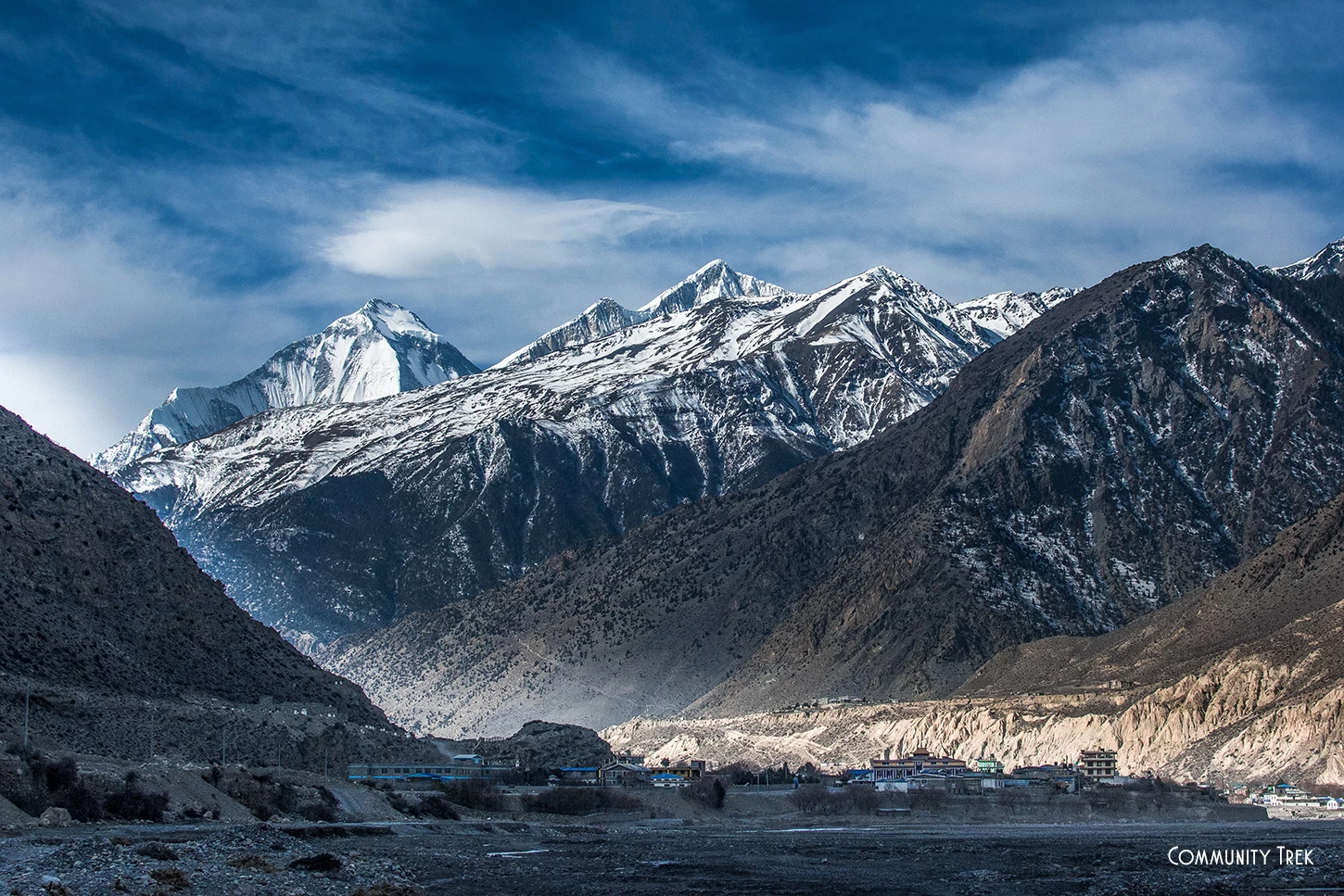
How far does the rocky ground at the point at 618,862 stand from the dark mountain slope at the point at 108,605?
65.2 ft

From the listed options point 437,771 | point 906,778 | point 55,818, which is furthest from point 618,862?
point 906,778

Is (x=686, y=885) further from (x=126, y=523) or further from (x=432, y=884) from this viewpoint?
(x=126, y=523)

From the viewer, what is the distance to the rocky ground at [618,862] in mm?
66312

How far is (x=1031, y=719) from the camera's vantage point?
197125 millimetres

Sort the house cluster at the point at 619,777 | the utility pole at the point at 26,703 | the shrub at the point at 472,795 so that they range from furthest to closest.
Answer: the house cluster at the point at 619,777 < the shrub at the point at 472,795 < the utility pole at the point at 26,703

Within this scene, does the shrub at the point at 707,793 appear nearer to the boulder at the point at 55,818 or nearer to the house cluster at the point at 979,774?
the house cluster at the point at 979,774

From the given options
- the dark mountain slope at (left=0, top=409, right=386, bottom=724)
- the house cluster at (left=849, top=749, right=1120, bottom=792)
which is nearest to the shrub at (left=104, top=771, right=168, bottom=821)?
the dark mountain slope at (left=0, top=409, right=386, bottom=724)

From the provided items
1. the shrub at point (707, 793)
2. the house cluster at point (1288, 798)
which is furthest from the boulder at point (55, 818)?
the house cluster at point (1288, 798)

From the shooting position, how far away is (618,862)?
306 ft

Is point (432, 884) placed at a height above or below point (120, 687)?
below

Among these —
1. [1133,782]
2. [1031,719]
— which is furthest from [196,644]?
[1031,719]

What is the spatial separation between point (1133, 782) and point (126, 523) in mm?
90983

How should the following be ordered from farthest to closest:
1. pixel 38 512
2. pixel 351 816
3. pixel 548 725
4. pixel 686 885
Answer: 1. pixel 548 725
2. pixel 38 512
3. pixel 351 816
4. pixel 686 885

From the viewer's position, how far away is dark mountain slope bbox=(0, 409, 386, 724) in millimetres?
111312
